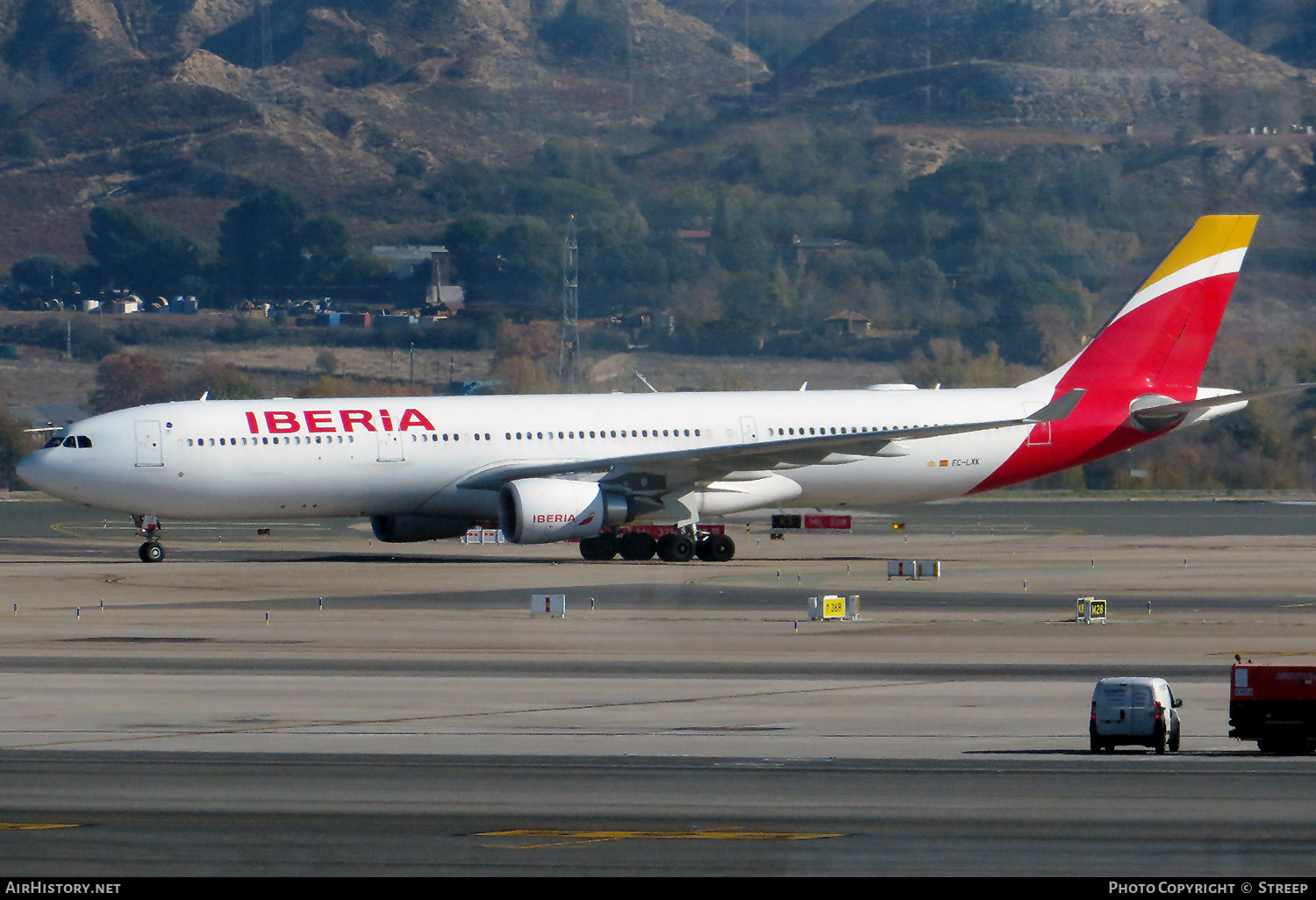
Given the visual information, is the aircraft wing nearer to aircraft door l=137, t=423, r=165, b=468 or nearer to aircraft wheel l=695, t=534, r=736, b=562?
aircraft wheel l=695, t=534, r=736, b=562

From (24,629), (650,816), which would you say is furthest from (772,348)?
(650,816)

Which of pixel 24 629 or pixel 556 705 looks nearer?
pixel 556 705

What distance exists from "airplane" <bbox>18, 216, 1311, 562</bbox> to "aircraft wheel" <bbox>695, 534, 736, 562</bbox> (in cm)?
5

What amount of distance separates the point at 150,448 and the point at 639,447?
12178 mm

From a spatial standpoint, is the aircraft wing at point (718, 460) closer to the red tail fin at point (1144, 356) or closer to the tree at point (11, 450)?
the red tail fin at point (1144, 356)

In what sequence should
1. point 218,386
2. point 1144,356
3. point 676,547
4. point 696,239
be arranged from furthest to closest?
1. point 696,239
2. point 218,386
3. point 1144,356
4. point 676,547

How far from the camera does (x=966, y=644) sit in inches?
1216

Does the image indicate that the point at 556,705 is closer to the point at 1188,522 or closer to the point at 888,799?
the point at 888,799

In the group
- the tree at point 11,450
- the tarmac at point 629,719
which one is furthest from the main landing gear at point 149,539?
the tree at point 11,450

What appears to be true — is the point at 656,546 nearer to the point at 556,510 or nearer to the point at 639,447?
the point at 639,447

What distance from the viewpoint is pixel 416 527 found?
167ft

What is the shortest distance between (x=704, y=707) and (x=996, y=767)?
18.2 feet

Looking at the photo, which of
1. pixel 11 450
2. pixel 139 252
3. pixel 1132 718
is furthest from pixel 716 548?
pixel 139 252

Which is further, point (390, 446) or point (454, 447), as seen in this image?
point (454, 447)
